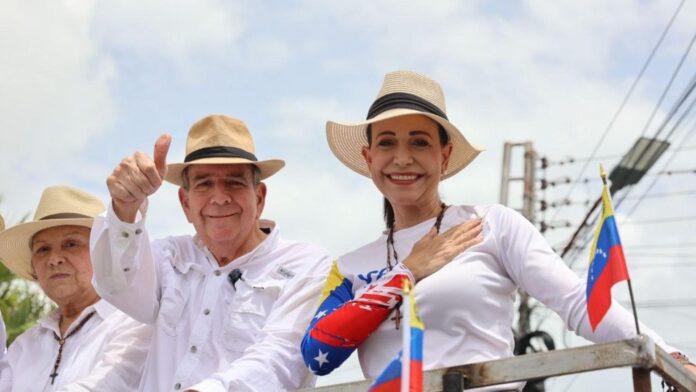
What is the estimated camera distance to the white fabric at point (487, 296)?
377 centimetres

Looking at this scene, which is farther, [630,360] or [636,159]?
[636,159]

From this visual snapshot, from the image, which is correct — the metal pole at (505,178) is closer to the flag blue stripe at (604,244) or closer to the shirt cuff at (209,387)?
the shirt cuff at (209,387)

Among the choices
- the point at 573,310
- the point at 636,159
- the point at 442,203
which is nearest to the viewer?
the point at 573,310

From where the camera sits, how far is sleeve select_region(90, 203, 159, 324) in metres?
4.50

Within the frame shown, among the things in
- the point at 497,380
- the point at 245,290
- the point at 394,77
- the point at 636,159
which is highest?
the point at 636,159

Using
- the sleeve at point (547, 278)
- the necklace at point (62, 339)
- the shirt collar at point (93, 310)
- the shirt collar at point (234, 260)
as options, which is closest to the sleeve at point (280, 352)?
the shirt collar at point (234, 260)

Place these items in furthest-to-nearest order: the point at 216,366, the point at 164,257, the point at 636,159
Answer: the point at 636,159
the point at 164,257
the point at 216,366

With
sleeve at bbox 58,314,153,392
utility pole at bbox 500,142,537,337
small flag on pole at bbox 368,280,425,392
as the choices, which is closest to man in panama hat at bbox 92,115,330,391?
sleeve at bbox 58,314,153,392

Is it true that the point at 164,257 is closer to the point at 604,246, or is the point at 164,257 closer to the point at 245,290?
the point at 245,290

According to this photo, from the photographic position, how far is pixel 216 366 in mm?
4758

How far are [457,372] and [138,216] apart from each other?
70.3 inches

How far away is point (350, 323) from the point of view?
12.6ft

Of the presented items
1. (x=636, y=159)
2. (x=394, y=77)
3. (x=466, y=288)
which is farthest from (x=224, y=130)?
(x=636, y=159)

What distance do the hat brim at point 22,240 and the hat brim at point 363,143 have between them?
1.59 m
